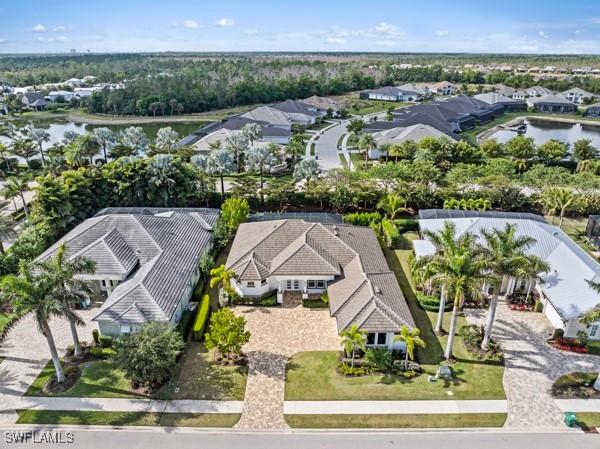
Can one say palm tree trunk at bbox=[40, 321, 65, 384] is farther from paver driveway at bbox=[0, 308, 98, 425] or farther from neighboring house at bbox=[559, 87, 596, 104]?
neighboring house at bbox=[559, 87, 596, 104]

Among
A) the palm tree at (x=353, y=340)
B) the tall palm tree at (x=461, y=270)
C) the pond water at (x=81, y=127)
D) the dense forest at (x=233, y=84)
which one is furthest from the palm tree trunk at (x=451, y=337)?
the dense forest at (x=233, y=84)

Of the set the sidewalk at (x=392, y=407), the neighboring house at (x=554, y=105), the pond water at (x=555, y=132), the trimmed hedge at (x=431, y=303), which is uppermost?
the neighboring house at (x=554, y=105)

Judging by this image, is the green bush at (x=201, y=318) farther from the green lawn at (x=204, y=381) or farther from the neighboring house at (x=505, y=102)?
the neighboring house at (x=505, y=102)

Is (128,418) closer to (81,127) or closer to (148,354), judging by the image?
(148,354)

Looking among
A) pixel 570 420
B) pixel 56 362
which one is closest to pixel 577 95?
pixel 570 420

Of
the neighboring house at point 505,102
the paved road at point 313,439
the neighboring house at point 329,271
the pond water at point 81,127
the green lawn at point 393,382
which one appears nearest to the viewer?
the paved road at point 313,439

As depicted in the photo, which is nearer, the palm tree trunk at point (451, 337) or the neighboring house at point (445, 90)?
the palm tree trunk at point (451, 337)

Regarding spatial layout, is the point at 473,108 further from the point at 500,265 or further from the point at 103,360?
the point at 103,360

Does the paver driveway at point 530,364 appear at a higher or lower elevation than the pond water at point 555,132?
lower
